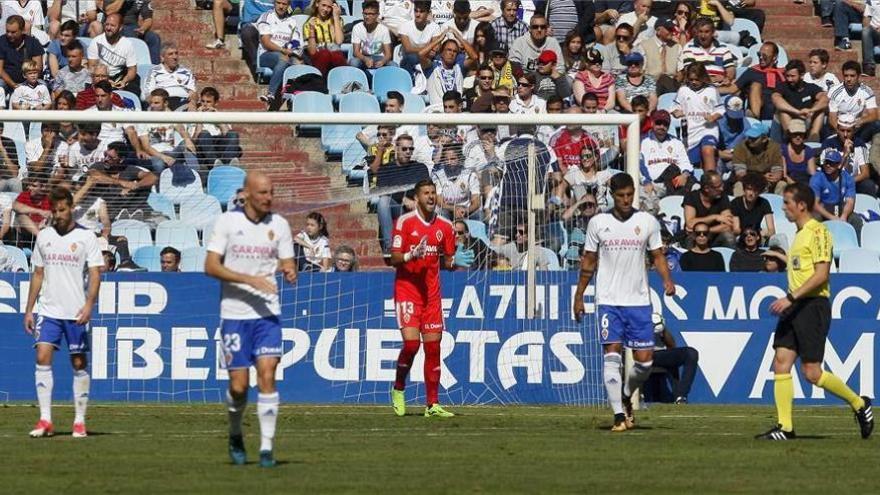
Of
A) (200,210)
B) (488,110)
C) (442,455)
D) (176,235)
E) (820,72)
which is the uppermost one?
(820,72)

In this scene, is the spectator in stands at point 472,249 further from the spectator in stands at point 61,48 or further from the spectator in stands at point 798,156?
the spectator in stands at point 61,48

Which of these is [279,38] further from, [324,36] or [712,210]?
[712,210]

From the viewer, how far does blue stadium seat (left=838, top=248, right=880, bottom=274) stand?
24.4 m

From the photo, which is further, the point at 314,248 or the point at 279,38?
the point at 279,38

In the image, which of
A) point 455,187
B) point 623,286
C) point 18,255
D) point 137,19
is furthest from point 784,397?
point 137,19

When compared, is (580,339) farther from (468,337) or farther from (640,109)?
(640,109)

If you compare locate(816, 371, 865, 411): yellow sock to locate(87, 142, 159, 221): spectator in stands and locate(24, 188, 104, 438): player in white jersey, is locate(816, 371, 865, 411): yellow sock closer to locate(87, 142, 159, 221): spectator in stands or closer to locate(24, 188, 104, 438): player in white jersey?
locate(24, 188, 104, 438): player in white jersey


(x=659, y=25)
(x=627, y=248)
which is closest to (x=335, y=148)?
Answer: (x=627, y=248)

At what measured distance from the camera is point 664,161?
25.8m

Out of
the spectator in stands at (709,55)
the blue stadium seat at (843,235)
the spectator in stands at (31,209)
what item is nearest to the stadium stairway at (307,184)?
the spectator in stands at (31,209)

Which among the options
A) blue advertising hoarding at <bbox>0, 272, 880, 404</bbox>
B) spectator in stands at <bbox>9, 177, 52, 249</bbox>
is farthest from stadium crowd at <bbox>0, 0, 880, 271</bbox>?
blue advertising hoarding at <bbox>0, 272, 880, 404</bbox>

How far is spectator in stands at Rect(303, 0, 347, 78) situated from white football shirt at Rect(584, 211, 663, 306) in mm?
10720

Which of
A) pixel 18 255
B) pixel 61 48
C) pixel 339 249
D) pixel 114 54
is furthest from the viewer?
pixel 61 48

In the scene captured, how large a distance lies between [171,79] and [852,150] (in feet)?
35.7
